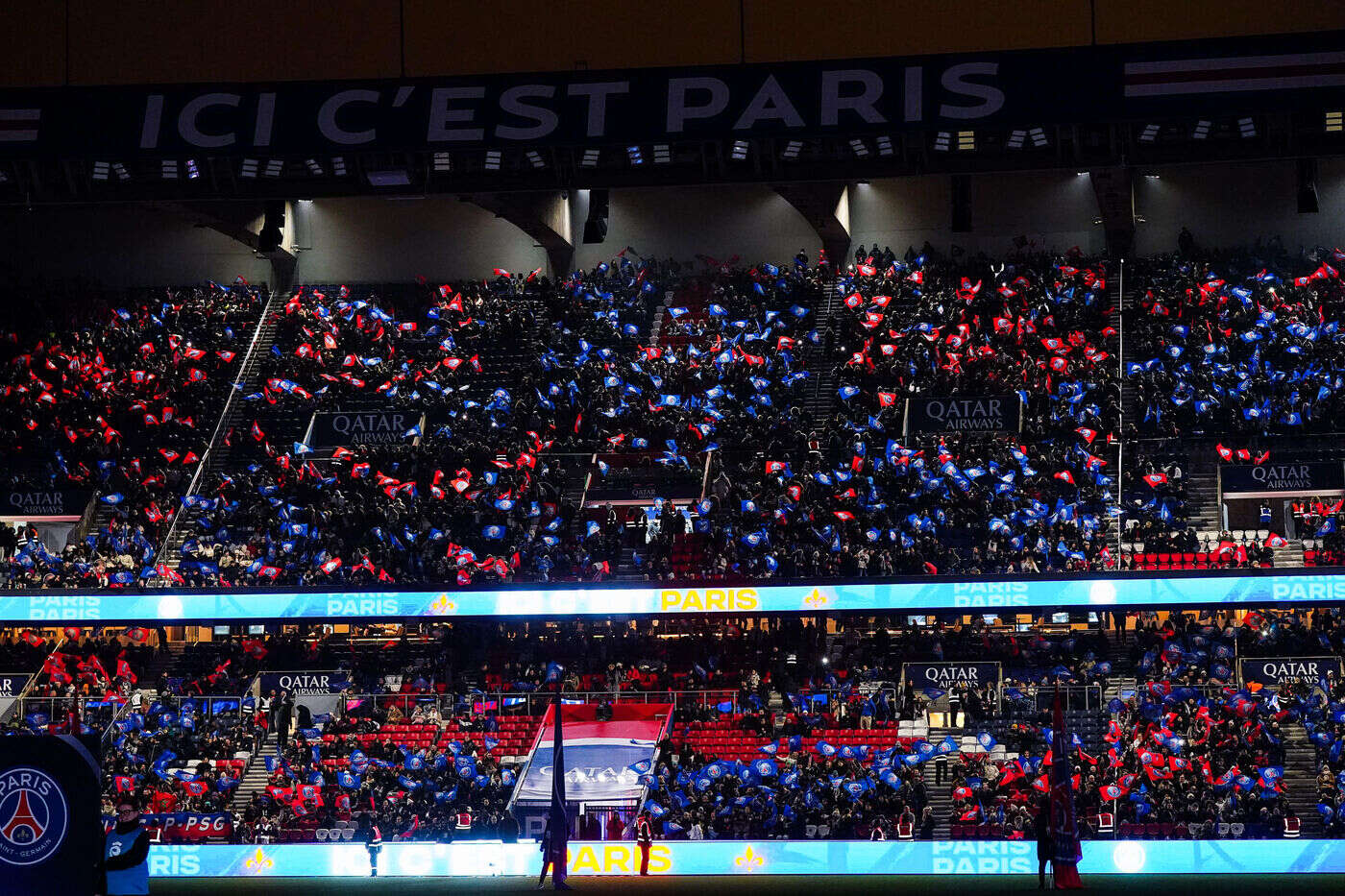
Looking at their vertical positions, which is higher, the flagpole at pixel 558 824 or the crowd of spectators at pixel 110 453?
the crowd of spectators at pixel 110 453

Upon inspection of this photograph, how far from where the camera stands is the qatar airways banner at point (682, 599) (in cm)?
3788

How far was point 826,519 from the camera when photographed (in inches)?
1646

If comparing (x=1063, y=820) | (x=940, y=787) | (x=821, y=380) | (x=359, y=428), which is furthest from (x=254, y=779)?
(x=1063, y=820)

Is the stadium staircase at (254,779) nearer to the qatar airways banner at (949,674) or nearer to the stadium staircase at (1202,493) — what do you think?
the qatar airways banner at (949,674)

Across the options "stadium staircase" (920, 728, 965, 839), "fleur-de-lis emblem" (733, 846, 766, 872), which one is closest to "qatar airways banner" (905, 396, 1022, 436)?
"stadium staircase" (920, 728, 965, 839)

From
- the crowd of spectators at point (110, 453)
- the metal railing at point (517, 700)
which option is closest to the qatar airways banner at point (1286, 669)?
the metal railing at point (517, 700)

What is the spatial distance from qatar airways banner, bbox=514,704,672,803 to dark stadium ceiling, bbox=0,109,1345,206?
12001mm

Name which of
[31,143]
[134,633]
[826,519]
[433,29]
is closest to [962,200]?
[826,519]

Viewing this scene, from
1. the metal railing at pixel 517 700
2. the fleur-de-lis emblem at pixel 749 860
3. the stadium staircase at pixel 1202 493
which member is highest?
the stadium staircase at pixel 1202 493

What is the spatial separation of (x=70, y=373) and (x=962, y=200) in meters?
26.5

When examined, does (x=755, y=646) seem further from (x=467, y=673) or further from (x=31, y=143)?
(x=31, y=143)

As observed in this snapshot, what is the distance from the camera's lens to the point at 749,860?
34469mm

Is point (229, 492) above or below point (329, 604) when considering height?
above

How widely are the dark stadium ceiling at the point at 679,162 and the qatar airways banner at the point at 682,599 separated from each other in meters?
9.03
